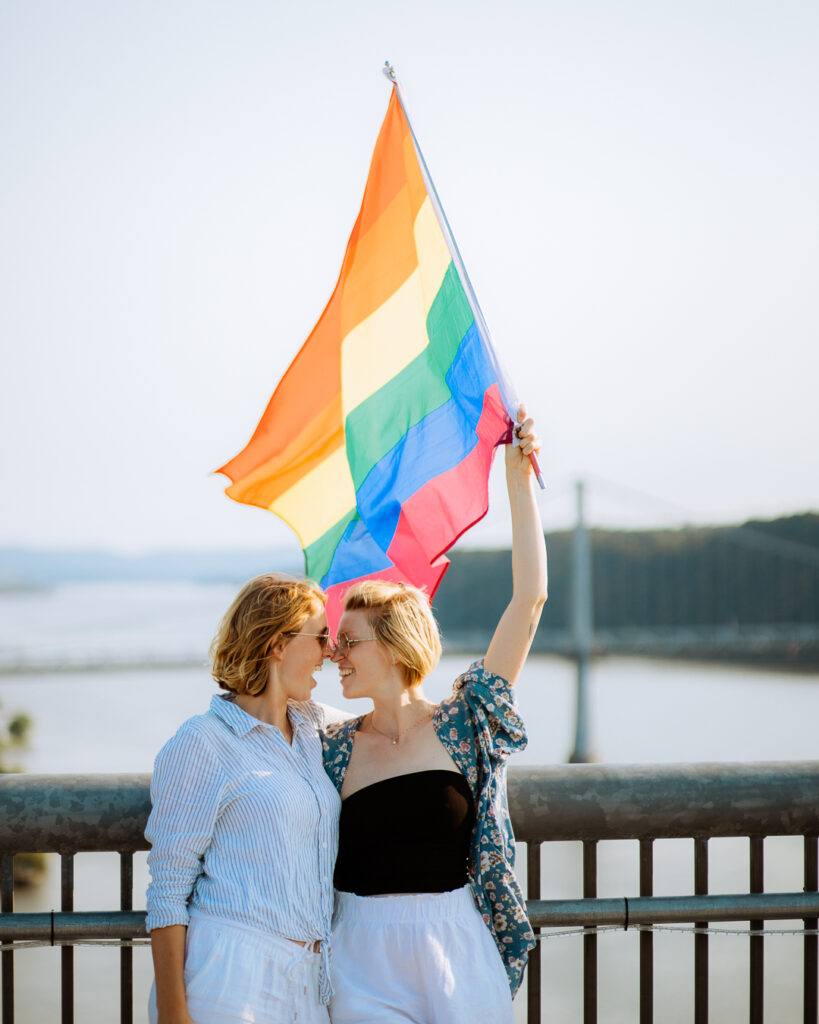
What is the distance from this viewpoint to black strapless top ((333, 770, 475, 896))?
166 centimetres

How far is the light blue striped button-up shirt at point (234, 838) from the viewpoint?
1542mm

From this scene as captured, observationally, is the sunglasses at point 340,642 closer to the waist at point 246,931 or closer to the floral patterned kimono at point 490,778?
the floral patterned kimono at point 490,778

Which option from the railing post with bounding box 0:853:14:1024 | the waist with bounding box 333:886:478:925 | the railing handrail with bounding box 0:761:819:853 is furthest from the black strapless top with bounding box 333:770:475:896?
the railing post with bounding box 0:853:14:1024

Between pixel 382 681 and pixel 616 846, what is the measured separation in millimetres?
27243

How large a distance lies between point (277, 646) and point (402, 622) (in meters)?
0.20

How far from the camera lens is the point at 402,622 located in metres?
1.74

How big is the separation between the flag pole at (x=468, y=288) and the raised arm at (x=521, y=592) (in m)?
0.06

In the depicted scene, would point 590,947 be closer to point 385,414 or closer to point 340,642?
point 340,642

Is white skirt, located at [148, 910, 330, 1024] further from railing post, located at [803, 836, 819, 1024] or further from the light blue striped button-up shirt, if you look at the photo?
railing post, located at [803, 836, 819, 1024]

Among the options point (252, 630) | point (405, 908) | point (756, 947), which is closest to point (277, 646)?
point (252, 630)

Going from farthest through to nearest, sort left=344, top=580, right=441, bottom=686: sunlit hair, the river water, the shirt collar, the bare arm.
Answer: the river water
left=344, top=580, right=441, bottom=686: sunlit hair
the shirt collar
the bare arm

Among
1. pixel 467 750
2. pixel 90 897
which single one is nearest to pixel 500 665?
pixel 467 750

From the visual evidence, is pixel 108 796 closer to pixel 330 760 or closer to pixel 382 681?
pixel 330 760

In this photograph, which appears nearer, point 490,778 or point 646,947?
point 490,778
